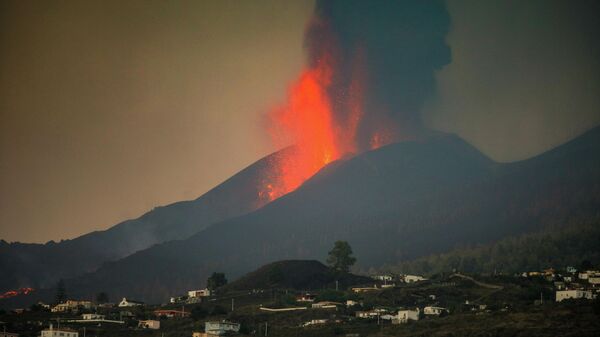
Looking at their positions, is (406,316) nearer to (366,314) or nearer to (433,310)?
(433,310)

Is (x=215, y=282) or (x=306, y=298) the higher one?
(x=215, y=282)

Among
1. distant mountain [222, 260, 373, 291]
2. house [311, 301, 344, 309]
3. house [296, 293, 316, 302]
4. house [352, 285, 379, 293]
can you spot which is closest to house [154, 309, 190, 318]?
house [296, 293, 316, 302]

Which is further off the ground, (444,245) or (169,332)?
(444,245)

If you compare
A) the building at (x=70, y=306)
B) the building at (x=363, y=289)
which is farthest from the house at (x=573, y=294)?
the building at (x=70, y=306)

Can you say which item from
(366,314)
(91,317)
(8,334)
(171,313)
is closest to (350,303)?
(366,314)

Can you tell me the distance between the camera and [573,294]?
9006 cm

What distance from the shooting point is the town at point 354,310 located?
81.2 metres

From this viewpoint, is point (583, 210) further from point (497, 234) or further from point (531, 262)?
point (531, 262)

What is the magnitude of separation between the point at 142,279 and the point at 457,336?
12555 centimetres

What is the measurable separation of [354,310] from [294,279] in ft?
94.2

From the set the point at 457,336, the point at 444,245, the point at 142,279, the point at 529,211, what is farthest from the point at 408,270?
the point at 457,336

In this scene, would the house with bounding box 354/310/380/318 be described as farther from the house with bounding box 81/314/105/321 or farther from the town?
the house with bounding box 81/314/105/321

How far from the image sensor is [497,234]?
182 m

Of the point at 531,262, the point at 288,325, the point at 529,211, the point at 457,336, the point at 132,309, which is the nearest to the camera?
the point at 457,336
